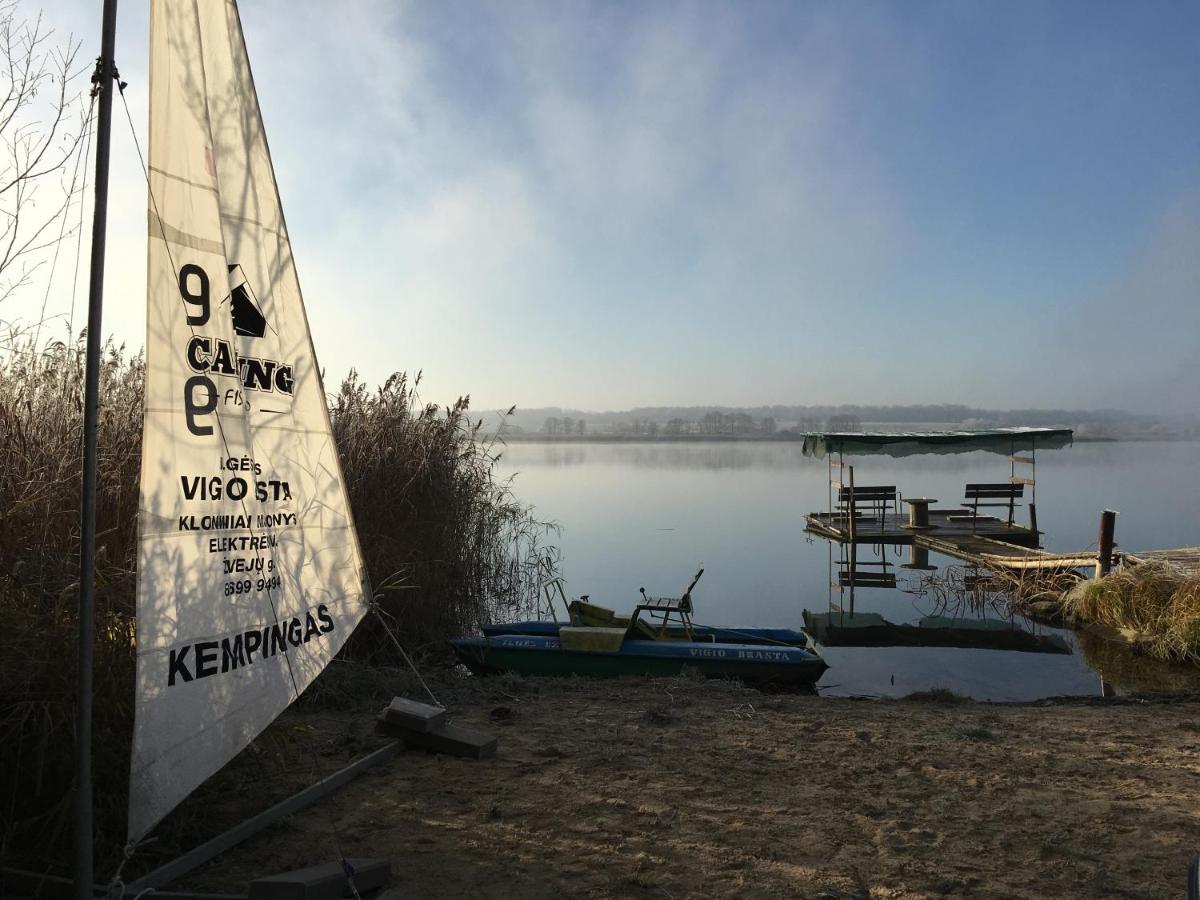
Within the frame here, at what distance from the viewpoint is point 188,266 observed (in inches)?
123

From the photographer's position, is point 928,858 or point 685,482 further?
point 685,482

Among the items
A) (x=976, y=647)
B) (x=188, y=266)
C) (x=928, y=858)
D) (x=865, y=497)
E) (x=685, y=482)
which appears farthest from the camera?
(x=685, y=482)

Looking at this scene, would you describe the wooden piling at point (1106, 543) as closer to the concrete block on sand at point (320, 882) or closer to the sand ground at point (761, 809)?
the sand ground at point (761, 809)

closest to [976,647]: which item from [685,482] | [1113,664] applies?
[1113,664]

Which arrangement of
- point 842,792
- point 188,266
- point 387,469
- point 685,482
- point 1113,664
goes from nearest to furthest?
1. point 188,266
2. point 842,792
3. point 387,469
4. point 1113,664
5. point 685,482

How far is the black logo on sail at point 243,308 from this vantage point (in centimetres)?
336

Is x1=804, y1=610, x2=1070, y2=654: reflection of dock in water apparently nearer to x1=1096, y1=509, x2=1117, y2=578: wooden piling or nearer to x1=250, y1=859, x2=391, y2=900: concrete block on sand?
x1=1096, y1=509, x2=1117, y2=578: wooden piling

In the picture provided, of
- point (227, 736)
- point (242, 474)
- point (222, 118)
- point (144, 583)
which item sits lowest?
point (227, 736)

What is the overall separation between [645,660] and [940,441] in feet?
54.0

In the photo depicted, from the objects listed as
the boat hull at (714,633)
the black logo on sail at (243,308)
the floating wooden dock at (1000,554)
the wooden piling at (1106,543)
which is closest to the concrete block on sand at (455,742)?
the black logo on sail at (243,308)

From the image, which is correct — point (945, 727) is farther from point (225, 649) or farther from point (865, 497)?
point (865, 497)

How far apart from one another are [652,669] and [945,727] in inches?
126

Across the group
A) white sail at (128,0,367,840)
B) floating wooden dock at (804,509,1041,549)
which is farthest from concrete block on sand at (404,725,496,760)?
floating wooden dock at (804,509,1041,549)

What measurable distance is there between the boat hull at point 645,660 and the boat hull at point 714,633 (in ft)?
2.30
